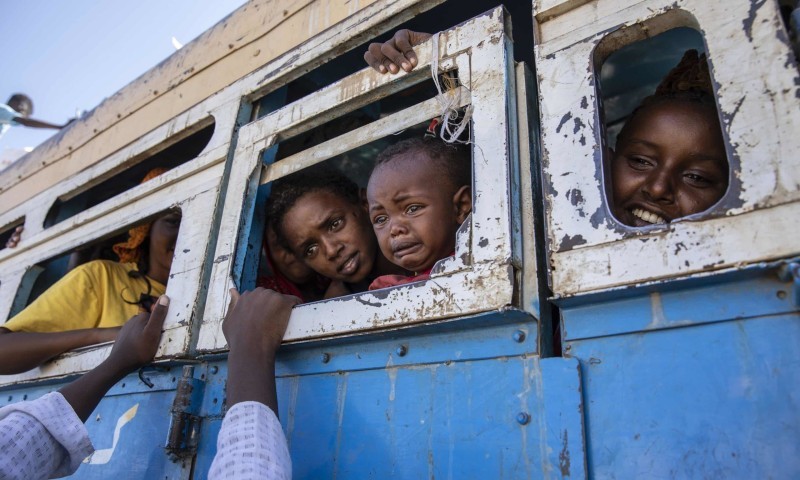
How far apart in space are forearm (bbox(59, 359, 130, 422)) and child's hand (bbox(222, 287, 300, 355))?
1.36 ft

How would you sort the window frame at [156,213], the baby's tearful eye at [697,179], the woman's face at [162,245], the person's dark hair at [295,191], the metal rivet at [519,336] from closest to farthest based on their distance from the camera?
the metal rivet at [519,336] < the baby's tearful eye at [697,179] < the window frame at [156,213] < the person's dark hair at [295,191] < the woman's face at [162,245]

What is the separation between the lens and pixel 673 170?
1.38m

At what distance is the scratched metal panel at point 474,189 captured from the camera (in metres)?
1.16

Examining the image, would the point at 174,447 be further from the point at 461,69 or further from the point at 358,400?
the point at 461,69

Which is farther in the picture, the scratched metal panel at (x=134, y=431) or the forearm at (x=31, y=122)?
the forearm at (x=31, y=122)

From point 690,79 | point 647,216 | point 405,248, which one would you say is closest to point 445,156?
point 405,248

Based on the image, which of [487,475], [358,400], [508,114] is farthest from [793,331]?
[358,400]

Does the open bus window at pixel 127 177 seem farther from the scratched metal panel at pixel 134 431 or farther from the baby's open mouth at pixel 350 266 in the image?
the scratched metal panel at pixel 134 431

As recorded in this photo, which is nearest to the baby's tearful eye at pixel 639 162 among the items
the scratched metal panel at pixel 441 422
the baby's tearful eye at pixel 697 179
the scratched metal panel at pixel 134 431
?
the baby's tearful eye at pixel 697 179

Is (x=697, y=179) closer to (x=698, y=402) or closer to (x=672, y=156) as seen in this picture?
(x=672, y=156)

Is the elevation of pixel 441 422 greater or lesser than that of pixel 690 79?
lesser

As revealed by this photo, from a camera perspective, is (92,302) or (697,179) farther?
(92,302)

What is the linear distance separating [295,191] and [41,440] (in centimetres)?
119

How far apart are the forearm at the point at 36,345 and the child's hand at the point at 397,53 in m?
1.37
